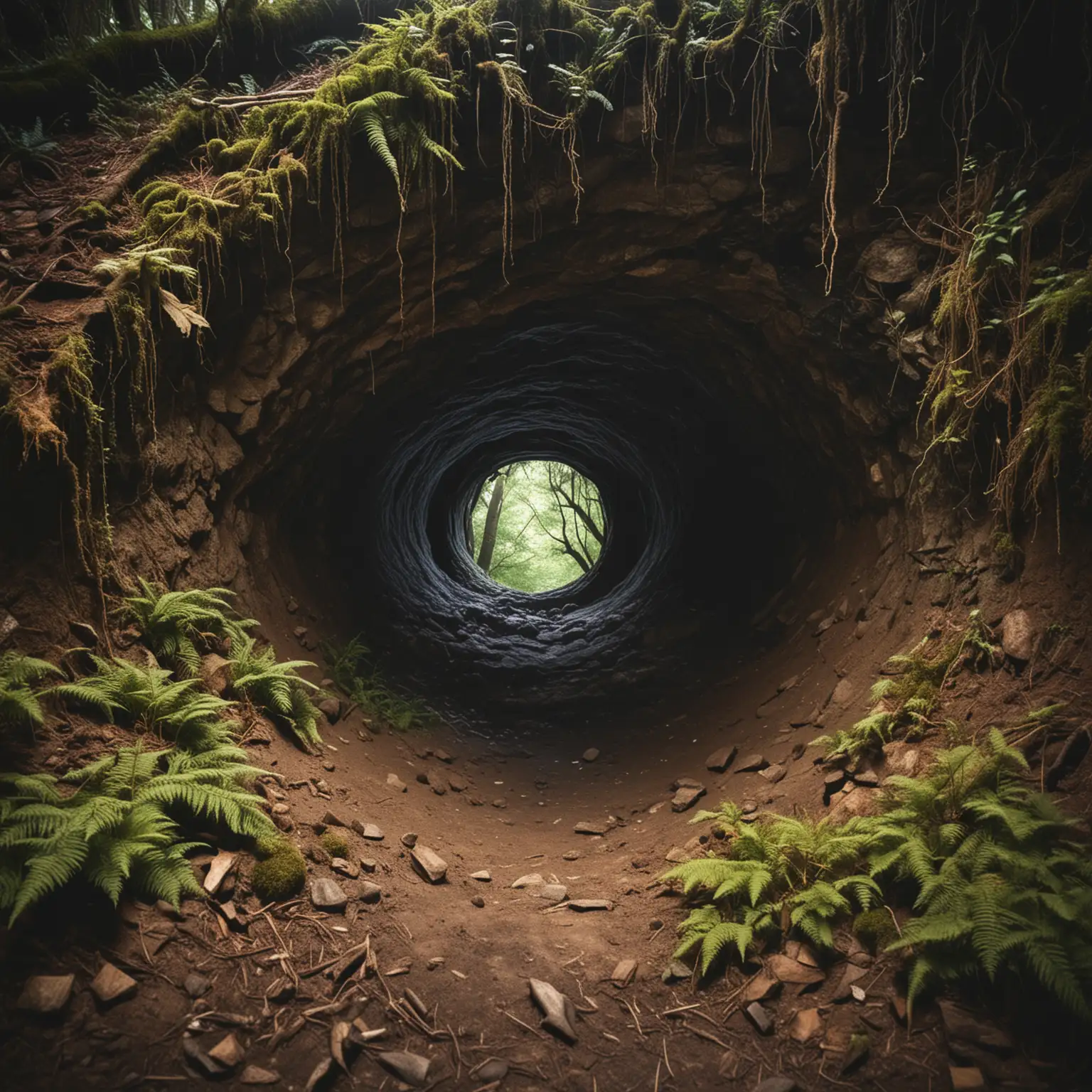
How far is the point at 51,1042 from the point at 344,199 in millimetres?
5480

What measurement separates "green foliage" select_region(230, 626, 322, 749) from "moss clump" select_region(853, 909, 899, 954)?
3.51 m

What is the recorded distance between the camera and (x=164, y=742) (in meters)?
3.55

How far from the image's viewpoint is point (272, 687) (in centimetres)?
470

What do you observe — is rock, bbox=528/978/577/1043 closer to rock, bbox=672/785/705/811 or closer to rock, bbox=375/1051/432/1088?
rock, bbox=375/1051/432/1088

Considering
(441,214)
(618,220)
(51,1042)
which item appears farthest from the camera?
(618,220)

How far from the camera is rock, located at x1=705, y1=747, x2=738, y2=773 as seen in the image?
582 centimetres

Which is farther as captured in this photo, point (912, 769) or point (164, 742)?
point (912, 769)

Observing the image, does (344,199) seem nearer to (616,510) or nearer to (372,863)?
(372,863)

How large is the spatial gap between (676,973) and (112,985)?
7.88 ft

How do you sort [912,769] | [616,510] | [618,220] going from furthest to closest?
1. [616,510]
2. [618,220]
3. [912,769]

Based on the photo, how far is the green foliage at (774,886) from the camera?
10.2 ft

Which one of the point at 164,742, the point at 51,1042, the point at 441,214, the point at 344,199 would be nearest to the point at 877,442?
the point at 441,214

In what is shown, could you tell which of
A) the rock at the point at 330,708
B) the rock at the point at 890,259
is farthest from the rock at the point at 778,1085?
the rock at the point at 890,259

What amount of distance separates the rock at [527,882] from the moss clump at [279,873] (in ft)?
4.95
